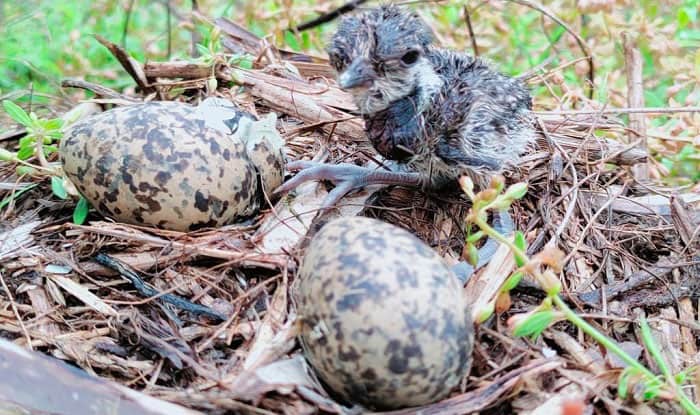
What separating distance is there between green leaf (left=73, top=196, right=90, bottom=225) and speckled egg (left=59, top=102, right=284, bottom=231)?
9 centimetres

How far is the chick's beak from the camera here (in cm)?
174

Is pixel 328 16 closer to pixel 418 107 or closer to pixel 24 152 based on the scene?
pixel 418 107

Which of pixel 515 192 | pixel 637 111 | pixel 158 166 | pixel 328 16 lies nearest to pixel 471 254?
pixel 515 192

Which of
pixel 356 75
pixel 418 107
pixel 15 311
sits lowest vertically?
pixel 15 311

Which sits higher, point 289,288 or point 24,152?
point 24,152

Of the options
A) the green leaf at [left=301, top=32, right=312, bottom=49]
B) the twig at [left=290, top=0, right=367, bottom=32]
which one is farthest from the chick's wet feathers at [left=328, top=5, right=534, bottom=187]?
the green leaf at [left=301, top=32, right=312, bottom=49]

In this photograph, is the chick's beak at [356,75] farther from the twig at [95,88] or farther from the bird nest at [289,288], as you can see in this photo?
the twig at [95,88]

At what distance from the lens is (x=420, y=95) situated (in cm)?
191

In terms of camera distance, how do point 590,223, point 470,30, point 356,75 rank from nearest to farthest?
point 356,75, point 590,223, point 470,30

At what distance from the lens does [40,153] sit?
1916 millimetres

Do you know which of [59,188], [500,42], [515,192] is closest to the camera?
[515,192]

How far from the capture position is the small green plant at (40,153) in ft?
6.17

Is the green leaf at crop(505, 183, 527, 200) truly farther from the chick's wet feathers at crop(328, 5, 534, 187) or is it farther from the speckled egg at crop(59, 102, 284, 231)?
the speckled egg at crop(59, 102, 284, 231)

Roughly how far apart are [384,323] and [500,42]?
2.67m
